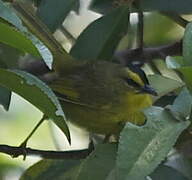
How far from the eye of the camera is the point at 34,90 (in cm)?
103

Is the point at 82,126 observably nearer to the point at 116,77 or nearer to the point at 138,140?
the point at 116,77

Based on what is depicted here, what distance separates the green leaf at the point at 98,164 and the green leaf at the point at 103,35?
1.88ft

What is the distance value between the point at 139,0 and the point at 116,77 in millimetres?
585

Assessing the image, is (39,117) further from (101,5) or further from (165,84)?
(165,84)

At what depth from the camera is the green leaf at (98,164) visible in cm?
112

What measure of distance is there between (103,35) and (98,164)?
67 cm

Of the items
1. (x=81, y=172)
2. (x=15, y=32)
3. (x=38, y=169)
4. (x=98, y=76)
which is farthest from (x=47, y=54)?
(x=98, y=76)

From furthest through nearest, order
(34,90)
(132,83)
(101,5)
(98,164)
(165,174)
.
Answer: (132,83), (101,5), (165,174), (98,164), (34,90)

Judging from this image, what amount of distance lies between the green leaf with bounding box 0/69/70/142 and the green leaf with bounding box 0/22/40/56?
1.7 inches

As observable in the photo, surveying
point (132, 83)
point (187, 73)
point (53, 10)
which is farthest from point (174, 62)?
point (132, 83)

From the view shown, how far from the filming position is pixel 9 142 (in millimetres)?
2230

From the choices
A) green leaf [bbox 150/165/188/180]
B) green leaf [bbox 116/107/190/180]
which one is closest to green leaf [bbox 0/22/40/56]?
green leaf [bbox 116/107/190/180]

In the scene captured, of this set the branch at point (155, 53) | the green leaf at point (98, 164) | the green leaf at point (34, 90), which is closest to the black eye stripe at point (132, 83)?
the branch at point (155, 53)

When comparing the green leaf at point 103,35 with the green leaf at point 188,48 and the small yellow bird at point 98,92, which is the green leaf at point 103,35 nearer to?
the small yellow bird at point 98,92
